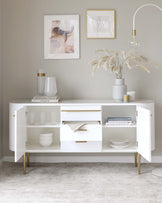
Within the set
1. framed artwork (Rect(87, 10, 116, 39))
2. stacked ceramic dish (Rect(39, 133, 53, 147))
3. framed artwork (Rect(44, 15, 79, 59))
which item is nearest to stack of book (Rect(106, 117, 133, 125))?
stacked ceramic dish (Rect(39, 133, 53, 147))

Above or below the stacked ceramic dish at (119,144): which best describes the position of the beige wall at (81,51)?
above

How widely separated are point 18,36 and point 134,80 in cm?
161

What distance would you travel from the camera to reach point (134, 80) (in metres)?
3.72

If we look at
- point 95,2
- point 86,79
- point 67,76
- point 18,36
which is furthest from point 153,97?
point 18,36

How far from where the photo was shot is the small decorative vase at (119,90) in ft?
11.1

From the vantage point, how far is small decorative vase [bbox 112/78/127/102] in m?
3.38

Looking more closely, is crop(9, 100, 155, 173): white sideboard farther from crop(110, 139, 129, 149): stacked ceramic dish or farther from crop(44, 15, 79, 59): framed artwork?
crop(44, 15, 79, 59): framed artwork

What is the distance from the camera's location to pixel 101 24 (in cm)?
369

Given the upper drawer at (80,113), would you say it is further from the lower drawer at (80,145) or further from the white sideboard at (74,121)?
the lower drawer at (80,145)

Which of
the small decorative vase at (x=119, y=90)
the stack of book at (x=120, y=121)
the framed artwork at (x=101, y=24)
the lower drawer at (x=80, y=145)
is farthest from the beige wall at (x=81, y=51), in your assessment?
the lower drawer at (x=80, y=145)

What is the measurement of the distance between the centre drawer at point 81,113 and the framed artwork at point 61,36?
79 centimetres

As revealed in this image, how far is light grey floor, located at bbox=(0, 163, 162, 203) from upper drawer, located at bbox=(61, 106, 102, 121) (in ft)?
2.06

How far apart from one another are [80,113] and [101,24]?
1.23 meters

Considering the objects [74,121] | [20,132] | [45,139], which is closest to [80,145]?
[74,121]
